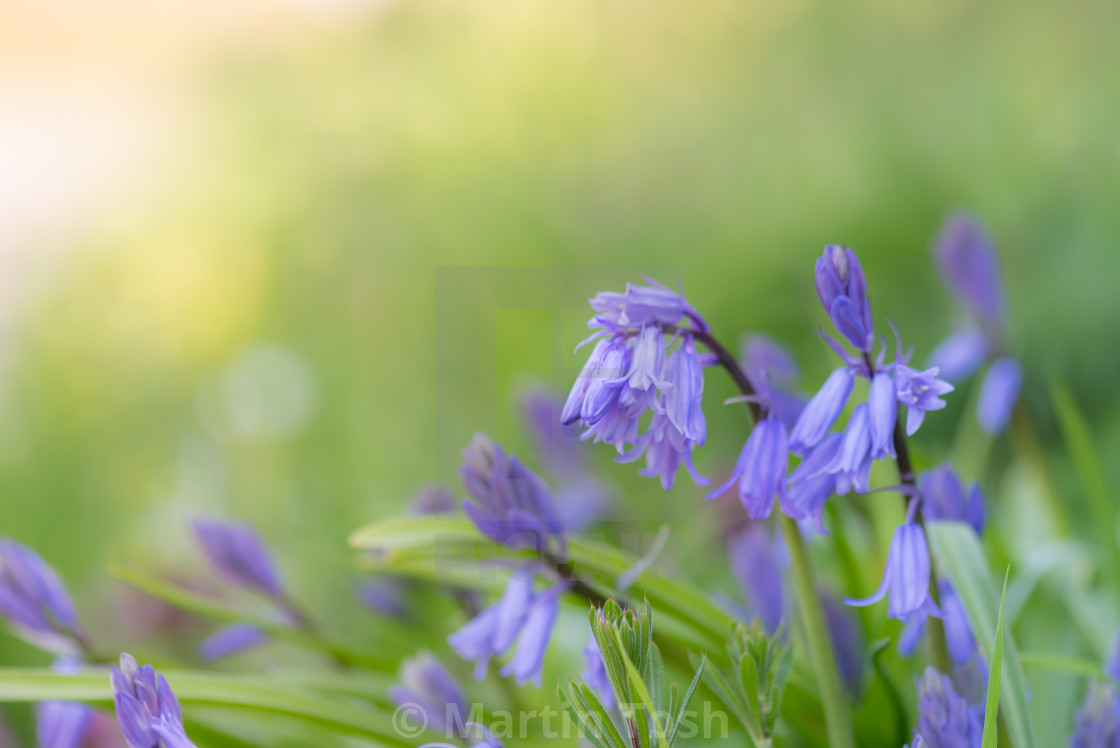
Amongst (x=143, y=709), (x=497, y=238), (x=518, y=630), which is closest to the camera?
(x=143, y=709)

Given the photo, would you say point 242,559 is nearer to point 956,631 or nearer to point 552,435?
point 552,435

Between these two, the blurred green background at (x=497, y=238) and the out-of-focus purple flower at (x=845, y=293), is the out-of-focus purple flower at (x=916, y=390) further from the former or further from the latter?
the blurred green background at (x=497, y=238)

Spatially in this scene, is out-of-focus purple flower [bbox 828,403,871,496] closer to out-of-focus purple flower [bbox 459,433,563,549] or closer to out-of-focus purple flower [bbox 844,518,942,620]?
out-of-focus purple flower [bbox 844,518,942,620]

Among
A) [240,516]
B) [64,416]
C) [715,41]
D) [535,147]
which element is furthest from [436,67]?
[240,516]

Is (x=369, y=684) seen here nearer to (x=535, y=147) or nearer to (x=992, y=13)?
(x=535, y=147)

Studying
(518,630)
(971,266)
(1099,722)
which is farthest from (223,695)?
(971,266)

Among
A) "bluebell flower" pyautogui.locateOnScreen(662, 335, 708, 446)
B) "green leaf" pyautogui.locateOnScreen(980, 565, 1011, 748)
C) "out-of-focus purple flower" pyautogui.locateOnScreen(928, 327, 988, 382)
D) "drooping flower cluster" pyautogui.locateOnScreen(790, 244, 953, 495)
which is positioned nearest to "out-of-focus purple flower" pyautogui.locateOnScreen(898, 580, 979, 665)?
"green leaf" pyautogui.locateOnScreen(980, 565, 1011, 748)
